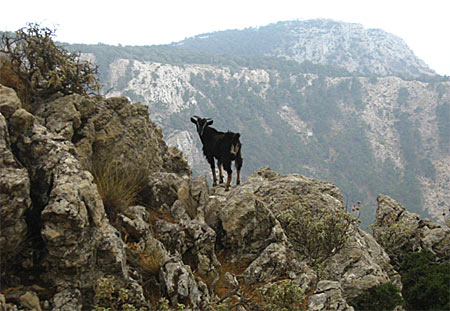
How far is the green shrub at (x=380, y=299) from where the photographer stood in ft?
24.1

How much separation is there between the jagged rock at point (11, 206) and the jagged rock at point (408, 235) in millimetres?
10851

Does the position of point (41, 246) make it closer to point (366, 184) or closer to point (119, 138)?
point (119, 138)

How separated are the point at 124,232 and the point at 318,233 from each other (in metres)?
4.61

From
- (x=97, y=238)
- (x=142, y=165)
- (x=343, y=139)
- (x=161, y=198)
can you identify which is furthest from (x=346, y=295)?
(x=343, y=139)

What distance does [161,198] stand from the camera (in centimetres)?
718

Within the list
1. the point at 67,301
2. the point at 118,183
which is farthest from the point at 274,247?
the point at 67,301

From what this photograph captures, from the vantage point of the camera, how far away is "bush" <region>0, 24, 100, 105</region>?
23.7ft

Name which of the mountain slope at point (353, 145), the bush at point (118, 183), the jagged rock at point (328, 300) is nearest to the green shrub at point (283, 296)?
the jagged rock at point (328, 300)

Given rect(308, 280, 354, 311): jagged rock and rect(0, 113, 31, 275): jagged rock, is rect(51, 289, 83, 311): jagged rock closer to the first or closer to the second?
rect(0, 113, 31, 275): jagged rock

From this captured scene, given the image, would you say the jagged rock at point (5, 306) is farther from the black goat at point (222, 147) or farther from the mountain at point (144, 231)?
the black goat at point (222, 147)

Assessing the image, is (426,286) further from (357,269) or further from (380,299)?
(380,299)

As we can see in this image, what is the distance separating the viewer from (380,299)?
7.52 metres

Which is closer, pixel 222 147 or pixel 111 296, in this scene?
pixel 111 296

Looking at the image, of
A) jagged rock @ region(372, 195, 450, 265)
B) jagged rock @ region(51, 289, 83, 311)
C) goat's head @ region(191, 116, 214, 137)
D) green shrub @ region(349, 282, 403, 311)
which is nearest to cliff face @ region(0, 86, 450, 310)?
jagged rock @ region(51, 289, 83, 311)
